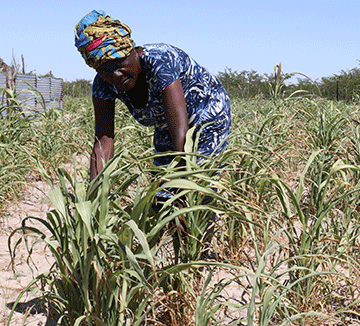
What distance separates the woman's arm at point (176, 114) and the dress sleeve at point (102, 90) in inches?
13.0

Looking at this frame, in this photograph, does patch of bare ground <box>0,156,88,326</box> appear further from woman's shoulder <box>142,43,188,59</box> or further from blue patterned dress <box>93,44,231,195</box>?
woman's shoulder <box>142,43,188,59</box>

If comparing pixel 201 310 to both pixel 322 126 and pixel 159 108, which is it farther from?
pixel 322 126

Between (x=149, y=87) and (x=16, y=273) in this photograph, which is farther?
(x=16, y=273)

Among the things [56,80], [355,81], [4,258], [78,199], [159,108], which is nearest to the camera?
[78,199]

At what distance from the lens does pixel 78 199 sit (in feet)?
3.90

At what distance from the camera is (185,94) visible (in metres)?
1.91

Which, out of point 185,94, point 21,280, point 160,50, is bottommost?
point 21,280

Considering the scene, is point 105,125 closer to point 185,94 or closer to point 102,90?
point 102,90

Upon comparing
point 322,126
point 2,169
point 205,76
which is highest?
point 205,76

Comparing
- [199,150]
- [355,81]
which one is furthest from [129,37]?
[355,81]

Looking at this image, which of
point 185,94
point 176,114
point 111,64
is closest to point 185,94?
point 185,94

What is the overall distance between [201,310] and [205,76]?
1084mm

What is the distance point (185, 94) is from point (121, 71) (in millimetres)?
380

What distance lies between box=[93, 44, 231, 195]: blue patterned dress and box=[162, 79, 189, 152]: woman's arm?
0.04 m
